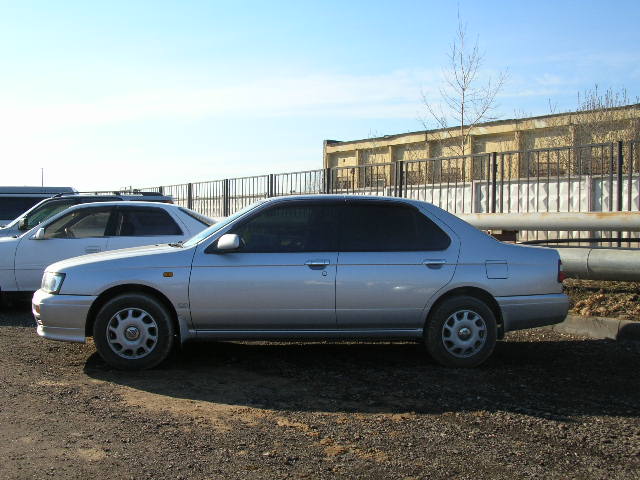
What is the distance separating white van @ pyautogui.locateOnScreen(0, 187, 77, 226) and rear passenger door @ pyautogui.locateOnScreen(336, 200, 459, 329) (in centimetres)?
1131

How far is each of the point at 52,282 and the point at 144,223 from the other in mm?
3427

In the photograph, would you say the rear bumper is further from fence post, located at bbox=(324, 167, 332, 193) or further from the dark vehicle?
fence post, located at bbox=(324, 167, 332, 193)

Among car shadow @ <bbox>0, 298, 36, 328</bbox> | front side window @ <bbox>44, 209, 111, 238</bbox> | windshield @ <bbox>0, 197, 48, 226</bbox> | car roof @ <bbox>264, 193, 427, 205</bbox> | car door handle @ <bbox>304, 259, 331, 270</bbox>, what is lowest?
car shadow @ <bbox>0, 298, 36, 328</bbox>

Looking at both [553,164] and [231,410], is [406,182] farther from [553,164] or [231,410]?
[231,410]

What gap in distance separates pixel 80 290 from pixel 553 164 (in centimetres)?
817

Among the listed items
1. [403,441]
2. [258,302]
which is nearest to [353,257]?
[258,302]

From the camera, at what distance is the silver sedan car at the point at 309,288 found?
21.8ft

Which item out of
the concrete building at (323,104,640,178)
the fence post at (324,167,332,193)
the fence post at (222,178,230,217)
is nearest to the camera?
the fence post at (324,167,332,193)

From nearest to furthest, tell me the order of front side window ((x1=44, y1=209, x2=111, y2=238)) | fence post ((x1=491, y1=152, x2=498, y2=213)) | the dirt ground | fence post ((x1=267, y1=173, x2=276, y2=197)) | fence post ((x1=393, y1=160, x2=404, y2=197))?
1. the dirt ground
2. front side window ((x1=44, y1=209, x2=111, y2=238))
3. fence post ((x1=491, y1=152, x2=498, y2=213))
4. fence post ((x1=393, y1=160, x2=404, y2=197))
5. fence post ((x1=267, y1=173, x2=276, y2=197))

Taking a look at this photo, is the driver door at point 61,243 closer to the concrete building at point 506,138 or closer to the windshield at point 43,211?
the windshield at point 43,211

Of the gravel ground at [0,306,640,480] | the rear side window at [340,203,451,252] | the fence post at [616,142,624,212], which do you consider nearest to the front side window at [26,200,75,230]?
the gravel ground at [0,306,640,480]

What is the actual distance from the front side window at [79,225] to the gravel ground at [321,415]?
2790mm

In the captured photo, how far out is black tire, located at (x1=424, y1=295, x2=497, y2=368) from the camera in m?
6.77

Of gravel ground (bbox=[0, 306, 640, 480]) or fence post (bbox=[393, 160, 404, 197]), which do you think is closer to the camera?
gravel ground (bbox=[0, 306, 640, 480])
